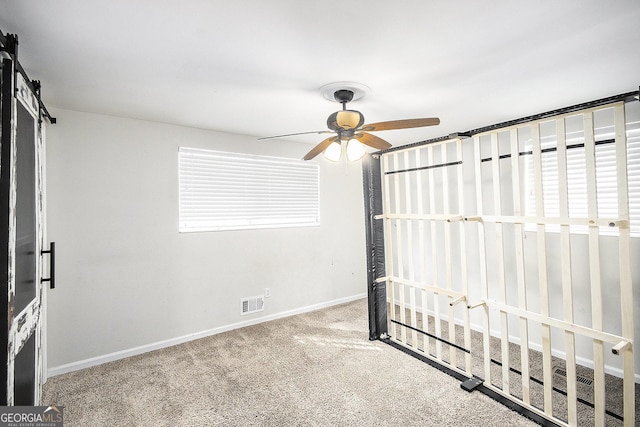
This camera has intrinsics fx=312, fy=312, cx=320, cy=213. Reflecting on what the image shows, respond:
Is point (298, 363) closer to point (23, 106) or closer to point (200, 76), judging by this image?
point (200, 76)

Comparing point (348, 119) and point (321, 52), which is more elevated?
point (321, 52)

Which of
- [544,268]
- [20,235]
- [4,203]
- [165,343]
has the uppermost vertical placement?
[4,203]

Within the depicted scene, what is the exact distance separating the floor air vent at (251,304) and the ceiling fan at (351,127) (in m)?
2.21

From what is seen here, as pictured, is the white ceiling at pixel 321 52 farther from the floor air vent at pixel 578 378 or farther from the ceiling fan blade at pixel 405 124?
the floor air vent at pixel 578 378

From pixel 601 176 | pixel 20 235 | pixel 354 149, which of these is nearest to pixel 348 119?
pixel 354 149

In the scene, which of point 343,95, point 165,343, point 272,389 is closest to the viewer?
point 343,95

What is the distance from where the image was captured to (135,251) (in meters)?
3.12

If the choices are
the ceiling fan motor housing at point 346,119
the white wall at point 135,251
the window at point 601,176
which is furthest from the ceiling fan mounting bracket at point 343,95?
the white wall at point 135,251

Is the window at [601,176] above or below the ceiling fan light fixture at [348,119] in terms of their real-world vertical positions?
below

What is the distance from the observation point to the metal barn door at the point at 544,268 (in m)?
1.83

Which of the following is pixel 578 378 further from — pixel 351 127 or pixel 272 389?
pixel 351 127

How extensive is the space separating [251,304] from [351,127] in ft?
8.71

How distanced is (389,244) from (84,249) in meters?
2.95

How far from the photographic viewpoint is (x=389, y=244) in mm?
3350
